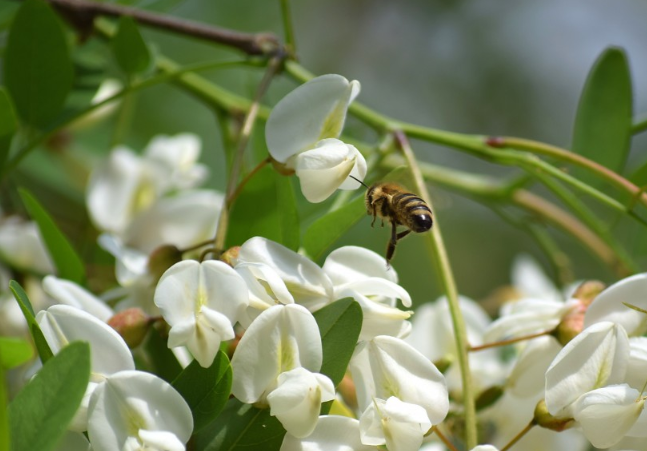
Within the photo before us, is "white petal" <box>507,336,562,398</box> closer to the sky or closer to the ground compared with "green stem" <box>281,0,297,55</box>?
closer to the ground

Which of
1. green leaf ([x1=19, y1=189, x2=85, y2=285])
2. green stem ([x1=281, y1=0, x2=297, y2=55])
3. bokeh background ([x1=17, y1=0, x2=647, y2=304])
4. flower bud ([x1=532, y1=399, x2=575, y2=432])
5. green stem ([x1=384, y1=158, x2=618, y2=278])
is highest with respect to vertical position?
green stem ([x1=281, y1=0, x2=297, y2=55])

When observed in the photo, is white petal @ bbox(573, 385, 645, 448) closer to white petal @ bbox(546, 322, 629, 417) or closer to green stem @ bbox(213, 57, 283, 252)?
white petal @ bbox(546, 322, 629, 417)

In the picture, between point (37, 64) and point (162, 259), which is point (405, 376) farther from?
point (37, 64)

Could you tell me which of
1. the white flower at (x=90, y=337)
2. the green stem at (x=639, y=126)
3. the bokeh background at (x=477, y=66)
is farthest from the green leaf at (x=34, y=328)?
the bokeh background at (x=477, y=66)


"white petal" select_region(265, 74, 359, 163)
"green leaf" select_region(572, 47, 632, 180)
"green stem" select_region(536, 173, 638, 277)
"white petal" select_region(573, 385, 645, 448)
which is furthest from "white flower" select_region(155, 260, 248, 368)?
"green leaf" select_region(572, 47, 632, 180)

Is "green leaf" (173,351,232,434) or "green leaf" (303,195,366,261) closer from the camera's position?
"green leaf" (173,351,232,434)

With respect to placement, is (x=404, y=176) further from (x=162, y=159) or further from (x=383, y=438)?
(x=162, y=159)
